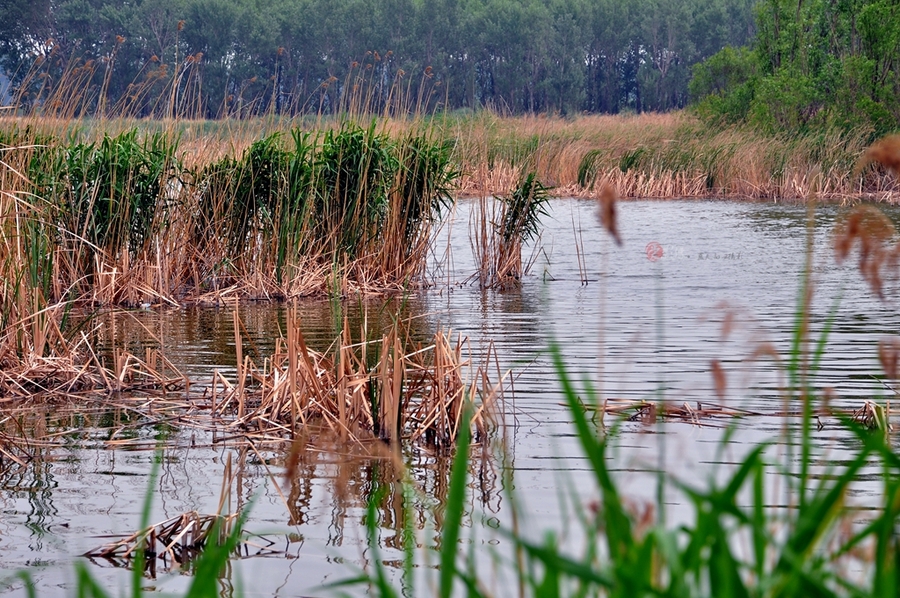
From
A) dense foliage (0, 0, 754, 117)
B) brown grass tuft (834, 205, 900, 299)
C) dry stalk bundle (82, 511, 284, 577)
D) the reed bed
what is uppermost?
dense foliage (0, 0, 754, 117)

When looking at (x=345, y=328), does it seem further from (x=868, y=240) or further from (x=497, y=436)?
(x=868, y=240)

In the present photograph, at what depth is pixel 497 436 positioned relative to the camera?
4.47m

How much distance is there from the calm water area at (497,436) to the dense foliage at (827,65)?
19.3 metres

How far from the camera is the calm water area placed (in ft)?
11.1

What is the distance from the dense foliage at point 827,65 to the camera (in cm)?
2948

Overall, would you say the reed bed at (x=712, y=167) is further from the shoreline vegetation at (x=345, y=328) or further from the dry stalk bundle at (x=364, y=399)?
the dry stalk bundle at (x=364, y=399)

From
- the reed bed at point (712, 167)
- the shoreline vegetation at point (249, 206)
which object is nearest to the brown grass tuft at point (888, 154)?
the shoreline vegetation at point (249, 206)

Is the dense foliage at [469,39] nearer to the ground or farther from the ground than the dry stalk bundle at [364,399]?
farther from the ground

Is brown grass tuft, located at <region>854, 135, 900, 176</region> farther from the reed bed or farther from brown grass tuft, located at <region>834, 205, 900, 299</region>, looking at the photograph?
the reed bed

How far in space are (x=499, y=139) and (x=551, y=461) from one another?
18.2 meters

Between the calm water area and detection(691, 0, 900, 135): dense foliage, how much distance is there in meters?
19.3

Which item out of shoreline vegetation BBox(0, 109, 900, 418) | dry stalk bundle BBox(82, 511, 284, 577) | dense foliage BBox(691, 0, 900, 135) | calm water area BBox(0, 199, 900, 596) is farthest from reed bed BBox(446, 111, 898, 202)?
dry stalk bundle BBox(82, 511, 284, 577)

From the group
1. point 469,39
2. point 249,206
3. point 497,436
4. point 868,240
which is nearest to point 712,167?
point 249,206

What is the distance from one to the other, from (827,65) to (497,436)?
2863 centimetres
